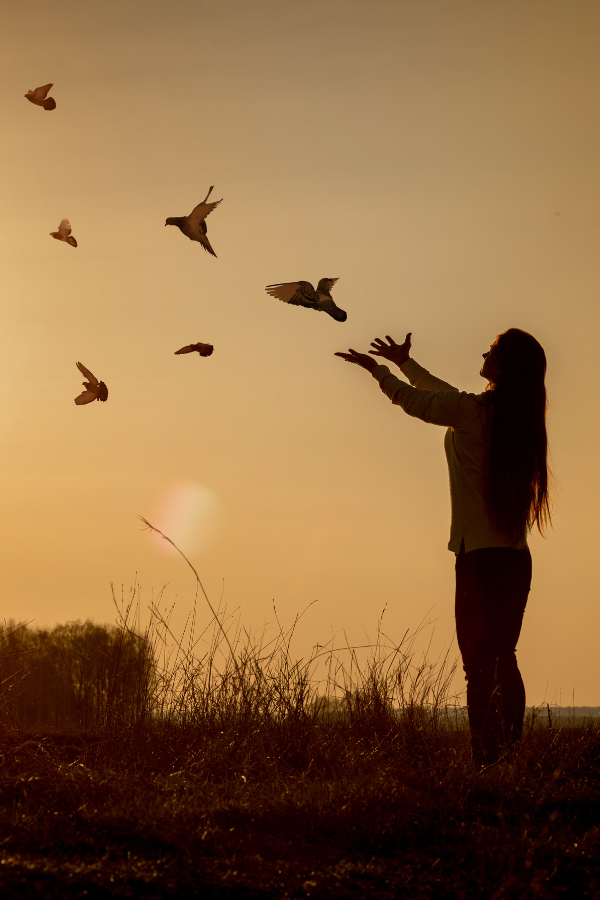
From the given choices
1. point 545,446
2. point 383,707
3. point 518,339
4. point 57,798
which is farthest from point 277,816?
point 518,339

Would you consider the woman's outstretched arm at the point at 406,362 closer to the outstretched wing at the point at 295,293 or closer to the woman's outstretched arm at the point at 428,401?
the woman's outstretched arm at the point at 428,401

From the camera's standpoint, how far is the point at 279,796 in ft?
9.86

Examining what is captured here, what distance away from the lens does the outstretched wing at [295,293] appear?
5.11 meters

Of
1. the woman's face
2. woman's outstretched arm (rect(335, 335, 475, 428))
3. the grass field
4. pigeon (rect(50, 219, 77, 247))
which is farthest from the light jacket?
pigeon (rect(50, 219, 77, 247))

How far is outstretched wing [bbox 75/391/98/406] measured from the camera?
593 cm

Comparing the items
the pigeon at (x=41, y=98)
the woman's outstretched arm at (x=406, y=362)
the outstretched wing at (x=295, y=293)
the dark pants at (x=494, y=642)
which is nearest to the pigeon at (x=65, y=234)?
the pigeon at (x=41, y=98)

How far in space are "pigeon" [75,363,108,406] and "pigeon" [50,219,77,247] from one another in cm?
113

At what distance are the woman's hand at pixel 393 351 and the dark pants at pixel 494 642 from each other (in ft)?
3.89

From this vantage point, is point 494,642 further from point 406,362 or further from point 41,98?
point 41,98

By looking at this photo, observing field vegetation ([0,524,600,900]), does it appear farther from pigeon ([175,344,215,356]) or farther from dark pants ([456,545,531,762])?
pigeon ([175,344,215,356])

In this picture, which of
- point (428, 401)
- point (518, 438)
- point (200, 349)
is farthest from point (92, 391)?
point (518, 438)

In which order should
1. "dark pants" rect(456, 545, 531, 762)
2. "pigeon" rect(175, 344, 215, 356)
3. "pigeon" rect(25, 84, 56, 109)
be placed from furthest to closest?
"pigeon" rect(25, 84, 56, 109) → "pigeon" rect(175, 344, 215, 356) → "dark pants" rect(456, 545, 531, 762)

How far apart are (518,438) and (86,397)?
10.7 feet

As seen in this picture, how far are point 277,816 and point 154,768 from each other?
1.12m
